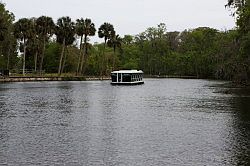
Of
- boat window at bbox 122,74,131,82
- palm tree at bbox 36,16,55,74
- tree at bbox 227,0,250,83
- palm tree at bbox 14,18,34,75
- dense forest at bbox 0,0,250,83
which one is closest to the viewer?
tree at bbox 227,0,250,83

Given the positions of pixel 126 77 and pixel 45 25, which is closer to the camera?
pixel 126 77

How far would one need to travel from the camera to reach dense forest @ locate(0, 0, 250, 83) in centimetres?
6794

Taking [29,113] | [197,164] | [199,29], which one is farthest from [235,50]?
[199,29]

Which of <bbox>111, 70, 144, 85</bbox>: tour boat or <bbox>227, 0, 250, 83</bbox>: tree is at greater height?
<bbox>227, 0, 250, 83</bbox>: tree

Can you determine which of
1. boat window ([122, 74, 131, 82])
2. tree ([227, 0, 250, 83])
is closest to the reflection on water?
tree ([227, 0, 250, 83])

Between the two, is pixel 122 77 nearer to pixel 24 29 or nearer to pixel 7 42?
pixel 24 29

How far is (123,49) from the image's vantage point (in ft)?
541

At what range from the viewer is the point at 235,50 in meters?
65.5

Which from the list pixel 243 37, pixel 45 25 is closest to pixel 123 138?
pixel 243 37

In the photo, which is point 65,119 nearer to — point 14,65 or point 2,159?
point 2,159

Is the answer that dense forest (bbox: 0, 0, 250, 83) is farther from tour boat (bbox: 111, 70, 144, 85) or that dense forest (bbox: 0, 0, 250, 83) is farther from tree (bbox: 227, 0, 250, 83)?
tour boat (bbox: 111, 70, 144, 85)

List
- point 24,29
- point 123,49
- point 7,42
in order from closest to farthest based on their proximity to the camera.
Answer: point 24,29
point 7,42
point 123,49

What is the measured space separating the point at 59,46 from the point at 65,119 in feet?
316

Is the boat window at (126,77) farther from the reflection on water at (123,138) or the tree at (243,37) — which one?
the reflection on water at (123,138)
